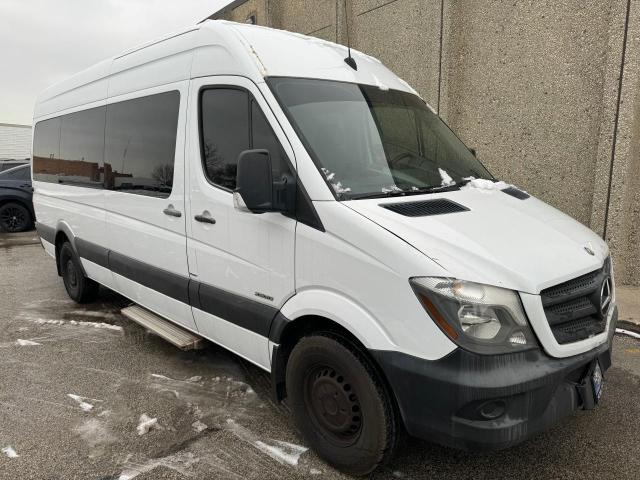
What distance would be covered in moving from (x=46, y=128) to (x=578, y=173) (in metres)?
6.82

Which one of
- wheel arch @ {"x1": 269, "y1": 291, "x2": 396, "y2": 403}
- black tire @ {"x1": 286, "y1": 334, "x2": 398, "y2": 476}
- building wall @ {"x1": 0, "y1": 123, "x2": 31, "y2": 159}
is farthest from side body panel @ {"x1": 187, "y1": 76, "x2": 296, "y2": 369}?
building wall @ {"x1": 0, "y1": 123, "x2": 31, "y2": 159}

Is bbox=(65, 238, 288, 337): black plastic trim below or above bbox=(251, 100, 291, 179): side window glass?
below

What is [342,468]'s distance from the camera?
263 centimetres

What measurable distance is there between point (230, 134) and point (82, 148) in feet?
9.17

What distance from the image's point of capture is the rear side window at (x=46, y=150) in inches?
231

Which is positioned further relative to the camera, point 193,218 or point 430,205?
point 193,218

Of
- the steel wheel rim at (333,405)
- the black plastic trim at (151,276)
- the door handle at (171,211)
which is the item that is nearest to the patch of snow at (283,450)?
the steel wheel rim at (333,405)

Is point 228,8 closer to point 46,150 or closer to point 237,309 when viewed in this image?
point 46,150

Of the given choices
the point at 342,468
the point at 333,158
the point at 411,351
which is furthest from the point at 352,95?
the point at 342,468

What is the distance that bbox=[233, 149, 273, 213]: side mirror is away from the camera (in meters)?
2.47

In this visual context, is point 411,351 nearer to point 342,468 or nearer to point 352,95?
point 342,468

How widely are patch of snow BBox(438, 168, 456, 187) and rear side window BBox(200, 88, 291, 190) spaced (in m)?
1.01

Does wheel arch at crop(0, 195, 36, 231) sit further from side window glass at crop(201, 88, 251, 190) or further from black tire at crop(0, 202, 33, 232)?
side window glass at crop(201, 88, 251, 190)

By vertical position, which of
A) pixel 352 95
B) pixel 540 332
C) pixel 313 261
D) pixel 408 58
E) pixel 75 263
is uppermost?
pixel 408 58
